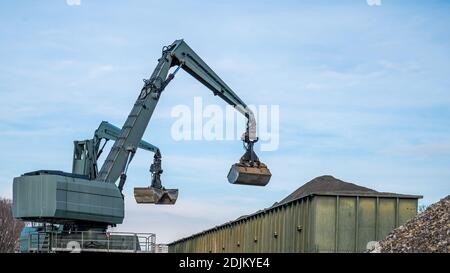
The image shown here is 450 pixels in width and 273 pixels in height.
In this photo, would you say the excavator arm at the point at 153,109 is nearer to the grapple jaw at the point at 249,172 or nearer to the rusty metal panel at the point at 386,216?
the grapple jaw at the point at 249,172

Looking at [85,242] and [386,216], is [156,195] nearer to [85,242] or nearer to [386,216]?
[85,242]

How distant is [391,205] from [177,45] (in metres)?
16.5

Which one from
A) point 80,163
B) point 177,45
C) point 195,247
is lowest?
point 195,247

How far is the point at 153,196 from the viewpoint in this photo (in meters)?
35.1

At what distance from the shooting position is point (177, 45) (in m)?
35.0

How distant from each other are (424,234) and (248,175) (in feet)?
50.5

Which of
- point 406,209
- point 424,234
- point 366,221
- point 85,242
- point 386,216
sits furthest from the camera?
point 85,242

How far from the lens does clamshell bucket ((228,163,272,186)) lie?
33.4 m

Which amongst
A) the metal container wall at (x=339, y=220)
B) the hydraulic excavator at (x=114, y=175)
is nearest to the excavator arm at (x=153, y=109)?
the hydraulic excavator at (x=114, y=175)

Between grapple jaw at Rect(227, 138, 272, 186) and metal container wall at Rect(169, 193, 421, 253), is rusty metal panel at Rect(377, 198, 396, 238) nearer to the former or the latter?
metal container wall at Rect(169, 193, 421, 253)

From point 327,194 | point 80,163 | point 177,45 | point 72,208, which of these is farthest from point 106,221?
point 327,194

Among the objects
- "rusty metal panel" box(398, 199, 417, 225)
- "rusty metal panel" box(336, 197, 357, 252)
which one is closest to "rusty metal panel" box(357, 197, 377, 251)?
"rusty metal panel" box(336, 197, 357, 252)

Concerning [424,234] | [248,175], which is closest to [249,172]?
[248,175]
